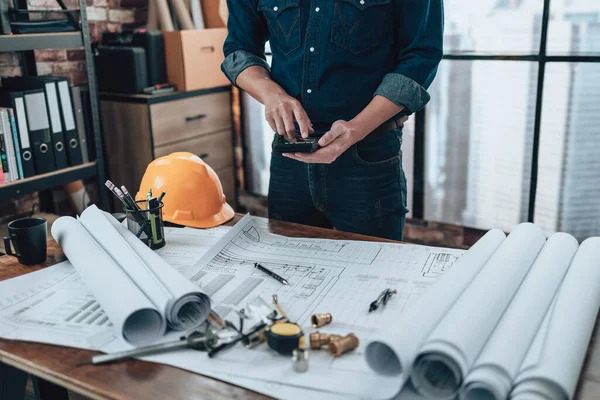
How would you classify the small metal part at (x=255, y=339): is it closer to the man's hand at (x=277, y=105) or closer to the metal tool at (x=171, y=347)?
the metal tool at (x=171, y=347)

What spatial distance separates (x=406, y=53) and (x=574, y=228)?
1.72 meters

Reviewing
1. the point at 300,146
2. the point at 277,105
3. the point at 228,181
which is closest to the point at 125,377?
the point at 300,146

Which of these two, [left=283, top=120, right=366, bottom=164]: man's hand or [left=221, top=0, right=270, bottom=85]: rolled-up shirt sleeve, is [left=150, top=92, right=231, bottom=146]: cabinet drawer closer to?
[left=221, top=0, right=270, bottom=85]: rolled-up shirt sleeve

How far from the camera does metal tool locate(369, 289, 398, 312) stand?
3.23 feet

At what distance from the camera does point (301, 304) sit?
1.01 metres

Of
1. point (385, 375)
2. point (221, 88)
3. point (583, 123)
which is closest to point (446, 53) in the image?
point (583, 123)

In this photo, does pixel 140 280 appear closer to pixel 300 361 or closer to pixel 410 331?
pixel 300 361

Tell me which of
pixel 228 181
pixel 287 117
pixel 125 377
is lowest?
pixel 228 181

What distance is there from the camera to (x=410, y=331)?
770 millimetres

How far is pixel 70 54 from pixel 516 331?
2.79 metres

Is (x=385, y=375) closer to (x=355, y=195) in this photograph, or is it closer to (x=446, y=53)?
(x=355, y=195)

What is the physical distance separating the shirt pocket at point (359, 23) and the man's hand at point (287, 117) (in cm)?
22

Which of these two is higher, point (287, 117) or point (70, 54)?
point (70, 54)

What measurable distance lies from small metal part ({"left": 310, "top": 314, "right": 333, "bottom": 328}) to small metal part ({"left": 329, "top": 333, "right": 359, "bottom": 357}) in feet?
0.23
